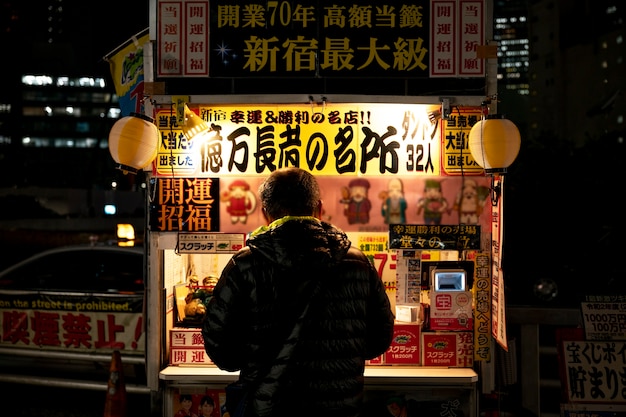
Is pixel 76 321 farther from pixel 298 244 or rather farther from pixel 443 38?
pixel 443 38

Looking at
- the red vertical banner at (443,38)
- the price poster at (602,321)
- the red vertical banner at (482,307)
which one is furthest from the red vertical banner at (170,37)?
the price poster at (602,321)

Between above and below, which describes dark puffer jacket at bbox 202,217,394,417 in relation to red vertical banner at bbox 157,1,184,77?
below

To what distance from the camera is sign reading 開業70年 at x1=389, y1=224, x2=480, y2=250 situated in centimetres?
468

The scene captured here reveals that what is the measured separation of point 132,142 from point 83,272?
661 centimetres

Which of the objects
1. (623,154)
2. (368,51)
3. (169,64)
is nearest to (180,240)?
(169,64)

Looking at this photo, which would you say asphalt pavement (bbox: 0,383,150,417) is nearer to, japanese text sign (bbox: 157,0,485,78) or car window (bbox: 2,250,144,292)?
car window (bbox: 2,250,144,292)

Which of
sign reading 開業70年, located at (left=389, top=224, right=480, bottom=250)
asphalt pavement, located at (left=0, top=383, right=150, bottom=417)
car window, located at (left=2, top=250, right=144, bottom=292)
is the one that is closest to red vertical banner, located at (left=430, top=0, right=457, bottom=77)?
sign reading 開業70年, located at (left=389, top=224, right=480, bottom=250)

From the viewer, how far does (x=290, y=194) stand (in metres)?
2.94

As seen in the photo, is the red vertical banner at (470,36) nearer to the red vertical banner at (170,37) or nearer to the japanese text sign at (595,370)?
the red vertical banner at (170,37)

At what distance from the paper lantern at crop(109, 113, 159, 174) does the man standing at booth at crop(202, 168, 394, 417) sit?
5.87ft

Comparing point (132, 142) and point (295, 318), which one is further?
point (132, 142)

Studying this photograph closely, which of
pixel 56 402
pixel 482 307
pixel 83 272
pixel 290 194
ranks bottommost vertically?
pixel 56 402

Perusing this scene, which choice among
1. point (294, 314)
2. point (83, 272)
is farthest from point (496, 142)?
point (83, 272)

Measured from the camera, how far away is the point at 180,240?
475 cm
